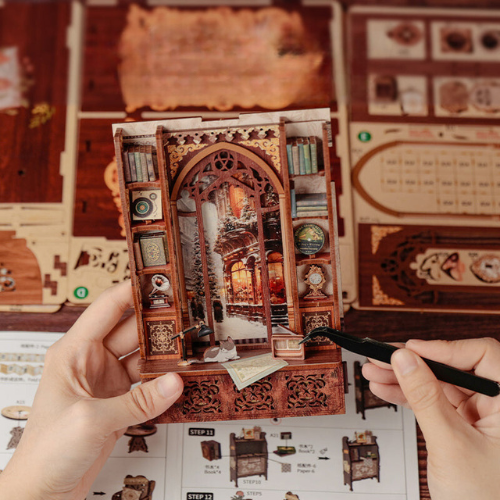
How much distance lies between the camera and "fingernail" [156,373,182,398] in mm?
1129

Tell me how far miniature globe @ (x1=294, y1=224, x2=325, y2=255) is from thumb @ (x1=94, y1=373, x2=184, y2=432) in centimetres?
45

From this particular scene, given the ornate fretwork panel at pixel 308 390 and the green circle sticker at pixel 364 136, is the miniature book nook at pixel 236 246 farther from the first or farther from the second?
the green circle sticker at pixel 364 136

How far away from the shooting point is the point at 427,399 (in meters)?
1.01

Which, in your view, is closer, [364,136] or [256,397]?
[256,397]

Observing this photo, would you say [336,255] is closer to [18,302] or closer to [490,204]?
[490,204]

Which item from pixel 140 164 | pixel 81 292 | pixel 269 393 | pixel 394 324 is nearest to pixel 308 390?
pixel 269 393

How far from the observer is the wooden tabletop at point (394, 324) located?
154 centimetres

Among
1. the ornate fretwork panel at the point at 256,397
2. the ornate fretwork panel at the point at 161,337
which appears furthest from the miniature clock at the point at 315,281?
the ornate fretwork panel at the point at 161,337

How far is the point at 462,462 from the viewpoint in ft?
3.33

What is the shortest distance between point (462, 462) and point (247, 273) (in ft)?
2.14

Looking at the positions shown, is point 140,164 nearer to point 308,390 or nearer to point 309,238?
point 309,238

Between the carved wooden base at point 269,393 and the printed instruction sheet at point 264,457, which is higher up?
the carved wooden base at point 269,393

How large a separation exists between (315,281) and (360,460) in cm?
61

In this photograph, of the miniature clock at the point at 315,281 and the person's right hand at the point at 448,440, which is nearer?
the person's right hand at the point at 448,440
